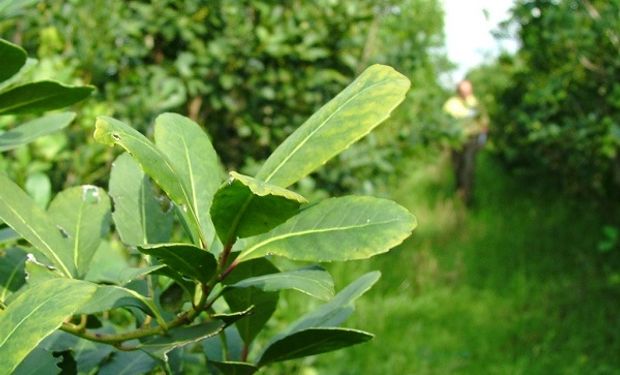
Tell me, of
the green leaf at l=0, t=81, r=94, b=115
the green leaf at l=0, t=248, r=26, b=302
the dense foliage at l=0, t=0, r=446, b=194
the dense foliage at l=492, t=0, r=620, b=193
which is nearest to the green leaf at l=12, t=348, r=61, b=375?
the green leaf at l=0, t=248, r=26, b=302

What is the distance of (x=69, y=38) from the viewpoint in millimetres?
3111

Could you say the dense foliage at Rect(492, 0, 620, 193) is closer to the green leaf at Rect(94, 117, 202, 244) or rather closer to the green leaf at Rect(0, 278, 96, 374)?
the green leaf at Rect(94, 117, 202, 244)

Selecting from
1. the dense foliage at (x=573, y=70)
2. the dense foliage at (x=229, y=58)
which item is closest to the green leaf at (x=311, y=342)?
the dense foliage at (x=229, y=58)

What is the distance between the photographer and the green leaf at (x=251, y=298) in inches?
30.2

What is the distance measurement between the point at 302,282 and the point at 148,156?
0.17m

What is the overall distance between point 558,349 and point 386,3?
2.58 meters

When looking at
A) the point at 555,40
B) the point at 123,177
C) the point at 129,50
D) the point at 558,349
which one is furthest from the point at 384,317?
the point at 123,177

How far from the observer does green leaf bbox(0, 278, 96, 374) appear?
0.56 metres

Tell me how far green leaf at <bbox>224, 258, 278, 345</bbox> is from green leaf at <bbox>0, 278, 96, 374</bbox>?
6.9 inches

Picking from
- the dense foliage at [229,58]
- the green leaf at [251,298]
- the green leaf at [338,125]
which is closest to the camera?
the green leaf at [338,125]

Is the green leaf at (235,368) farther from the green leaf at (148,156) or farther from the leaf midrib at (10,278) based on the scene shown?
the leaf midrib at (10,278)

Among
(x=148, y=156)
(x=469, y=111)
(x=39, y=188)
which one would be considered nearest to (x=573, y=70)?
(x=39, y=188)

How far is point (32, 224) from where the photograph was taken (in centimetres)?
72

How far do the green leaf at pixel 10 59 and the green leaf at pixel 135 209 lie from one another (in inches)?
6.2
